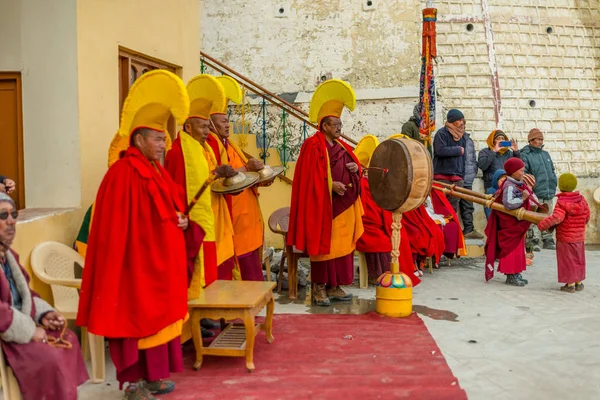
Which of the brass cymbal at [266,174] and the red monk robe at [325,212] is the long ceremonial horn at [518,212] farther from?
the brass cymbal at [266,174]

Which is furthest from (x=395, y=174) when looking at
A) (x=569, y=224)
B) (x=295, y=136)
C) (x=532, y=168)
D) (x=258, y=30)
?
(x=258, y=30)

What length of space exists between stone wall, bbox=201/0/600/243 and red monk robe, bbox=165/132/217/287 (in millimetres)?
7438

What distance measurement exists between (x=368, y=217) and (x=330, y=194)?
1315 mm

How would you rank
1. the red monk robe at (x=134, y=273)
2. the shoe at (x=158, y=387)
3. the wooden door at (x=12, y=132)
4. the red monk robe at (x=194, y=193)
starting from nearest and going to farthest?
1. the red monk robe at (x=134, y=273)
2. the shoe at (x=158, y=387)
3. the red monk robe at (x=194, y=193)
4. the wooden door at (x=12, y=132)

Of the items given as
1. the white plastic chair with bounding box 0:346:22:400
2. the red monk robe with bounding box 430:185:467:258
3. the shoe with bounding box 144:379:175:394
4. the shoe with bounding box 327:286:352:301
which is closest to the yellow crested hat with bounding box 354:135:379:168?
the red monk robe with bounding box 430:185:467:258

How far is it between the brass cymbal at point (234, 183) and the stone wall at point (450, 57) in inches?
283

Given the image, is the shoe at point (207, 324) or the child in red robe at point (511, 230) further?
the child in red robe at point (511, 230)

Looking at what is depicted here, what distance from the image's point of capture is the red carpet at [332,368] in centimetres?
407

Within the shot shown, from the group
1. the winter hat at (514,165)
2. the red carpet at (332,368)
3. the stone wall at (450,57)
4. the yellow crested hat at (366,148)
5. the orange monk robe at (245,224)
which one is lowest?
the red carpet at (332,368)

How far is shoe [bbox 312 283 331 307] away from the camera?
6484mm

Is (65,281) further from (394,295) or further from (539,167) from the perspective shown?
(539,167)

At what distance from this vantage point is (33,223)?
4.55 metres

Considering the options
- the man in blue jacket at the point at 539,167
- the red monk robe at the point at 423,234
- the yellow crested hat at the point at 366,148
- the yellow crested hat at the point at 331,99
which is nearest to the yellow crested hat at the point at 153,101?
the yellow crested hat at the point at 331,99

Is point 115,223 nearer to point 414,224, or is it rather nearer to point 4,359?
point 4,359
